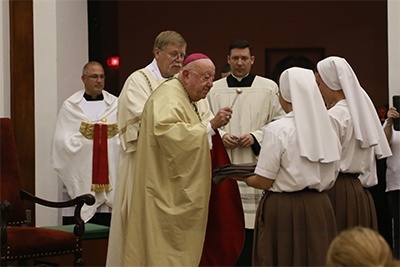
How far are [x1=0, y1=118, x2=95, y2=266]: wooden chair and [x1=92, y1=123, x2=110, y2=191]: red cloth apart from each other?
1263 mm

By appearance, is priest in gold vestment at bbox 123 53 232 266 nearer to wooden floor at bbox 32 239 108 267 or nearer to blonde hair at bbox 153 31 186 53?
blonde hair at bbox 153 31 186 53

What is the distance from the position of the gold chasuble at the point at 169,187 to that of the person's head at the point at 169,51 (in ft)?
2.19

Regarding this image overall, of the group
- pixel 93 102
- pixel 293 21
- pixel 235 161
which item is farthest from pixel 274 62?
pixel 235 161

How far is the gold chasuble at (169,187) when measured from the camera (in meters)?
5.42

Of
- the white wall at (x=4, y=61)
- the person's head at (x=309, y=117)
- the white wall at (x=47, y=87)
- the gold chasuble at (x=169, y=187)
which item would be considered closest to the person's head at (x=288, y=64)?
the white wall at (x=47, y=87)

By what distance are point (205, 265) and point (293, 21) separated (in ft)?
21.5

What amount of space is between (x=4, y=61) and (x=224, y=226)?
10.9 feet

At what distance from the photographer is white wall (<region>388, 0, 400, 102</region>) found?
6863 mm

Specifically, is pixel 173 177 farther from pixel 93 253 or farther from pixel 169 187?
pixel 93 253

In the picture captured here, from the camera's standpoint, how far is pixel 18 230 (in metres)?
5.98

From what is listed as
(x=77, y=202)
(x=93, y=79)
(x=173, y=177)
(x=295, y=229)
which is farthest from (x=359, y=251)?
(x=93, y=79)

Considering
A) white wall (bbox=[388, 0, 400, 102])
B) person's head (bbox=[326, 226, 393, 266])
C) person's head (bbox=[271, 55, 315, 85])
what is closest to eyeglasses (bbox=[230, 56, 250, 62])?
white wall (bbox=[388, 0, 400, 102])

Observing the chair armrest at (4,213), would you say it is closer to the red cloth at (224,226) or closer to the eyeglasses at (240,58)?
the red cloth at (224,226)

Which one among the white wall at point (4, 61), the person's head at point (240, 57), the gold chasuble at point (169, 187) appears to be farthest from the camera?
the white wall at point (4, 61)
